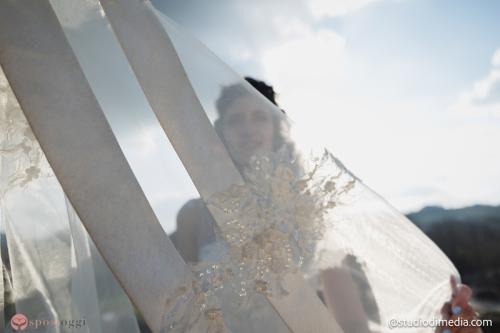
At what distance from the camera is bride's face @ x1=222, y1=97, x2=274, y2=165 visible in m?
0.72

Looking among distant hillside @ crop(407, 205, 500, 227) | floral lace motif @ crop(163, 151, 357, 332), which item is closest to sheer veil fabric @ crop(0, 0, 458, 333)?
floral lace motif @ crop(163, 151, 357, 332)

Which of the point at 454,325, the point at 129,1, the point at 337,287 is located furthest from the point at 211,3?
the point at 454,325

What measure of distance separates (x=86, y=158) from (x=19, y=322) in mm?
515

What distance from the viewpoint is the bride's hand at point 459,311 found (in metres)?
0.74

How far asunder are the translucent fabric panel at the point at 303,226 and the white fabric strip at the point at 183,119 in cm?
2

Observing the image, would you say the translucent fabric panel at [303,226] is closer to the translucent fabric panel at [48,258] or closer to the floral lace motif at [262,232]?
the floral lace motif at [262,232]

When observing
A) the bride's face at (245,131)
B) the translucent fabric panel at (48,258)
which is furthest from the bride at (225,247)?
the translucent fabric panel at (48,258)

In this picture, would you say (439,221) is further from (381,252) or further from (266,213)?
(266,213)

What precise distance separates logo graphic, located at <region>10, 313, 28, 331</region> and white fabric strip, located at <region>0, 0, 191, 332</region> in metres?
0.44

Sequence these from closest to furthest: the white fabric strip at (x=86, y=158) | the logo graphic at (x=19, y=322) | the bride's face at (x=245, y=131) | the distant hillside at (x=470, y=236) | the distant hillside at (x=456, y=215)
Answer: the white fabric strip at (x=86, y=158) < the bride's face at (x=245, y=131) < the logo graphic at (x=19, y=322) < the distant hillside at (x=470, y=236) < the distant hillside at (x=456, y=215)

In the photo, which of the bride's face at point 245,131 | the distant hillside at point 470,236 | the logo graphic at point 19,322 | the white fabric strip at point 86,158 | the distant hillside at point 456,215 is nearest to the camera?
the white fabric strip at point 86,158

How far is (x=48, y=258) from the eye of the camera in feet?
2.76

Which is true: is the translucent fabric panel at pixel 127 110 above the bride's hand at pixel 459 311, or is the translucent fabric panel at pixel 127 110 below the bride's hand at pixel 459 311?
above

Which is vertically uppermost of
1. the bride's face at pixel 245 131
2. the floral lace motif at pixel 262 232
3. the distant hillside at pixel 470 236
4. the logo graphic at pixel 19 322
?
the bride's face at pixel 245 131
